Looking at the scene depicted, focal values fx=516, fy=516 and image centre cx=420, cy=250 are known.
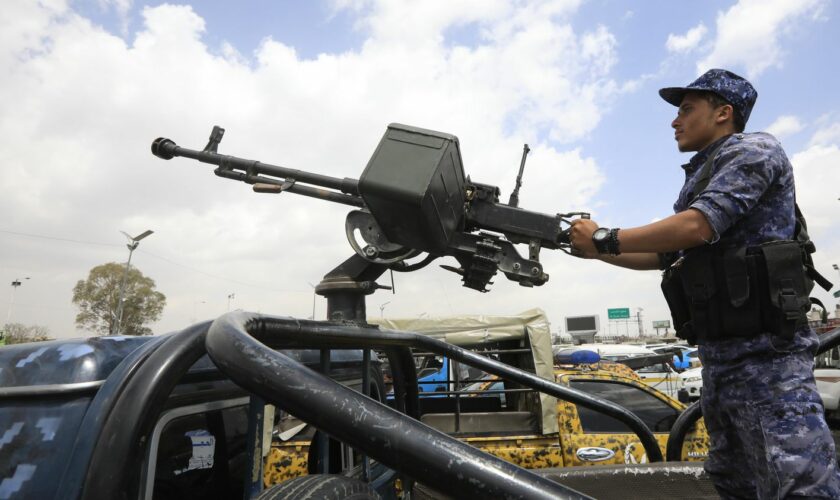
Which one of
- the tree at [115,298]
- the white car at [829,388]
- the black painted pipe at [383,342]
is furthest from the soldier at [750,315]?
the tree at [115,298]

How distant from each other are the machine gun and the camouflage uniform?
859 mm

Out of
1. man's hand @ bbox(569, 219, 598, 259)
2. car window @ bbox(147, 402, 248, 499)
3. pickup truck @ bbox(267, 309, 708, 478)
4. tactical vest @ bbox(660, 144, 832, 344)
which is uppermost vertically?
man's hand @ bbox(569, 219, 598, 259)

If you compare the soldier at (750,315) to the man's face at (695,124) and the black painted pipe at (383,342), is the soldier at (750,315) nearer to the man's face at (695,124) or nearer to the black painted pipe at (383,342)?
the man's face at (695,124)

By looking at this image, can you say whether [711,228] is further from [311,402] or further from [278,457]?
[278,457]

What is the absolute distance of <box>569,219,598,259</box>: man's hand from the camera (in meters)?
2.22

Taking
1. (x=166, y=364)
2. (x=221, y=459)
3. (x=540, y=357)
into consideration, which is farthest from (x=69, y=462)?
(x=540, y=357)

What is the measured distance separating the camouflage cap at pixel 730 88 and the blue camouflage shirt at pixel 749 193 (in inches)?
8.6

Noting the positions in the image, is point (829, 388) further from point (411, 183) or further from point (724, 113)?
point (411, 183)

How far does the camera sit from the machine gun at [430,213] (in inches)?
91.8

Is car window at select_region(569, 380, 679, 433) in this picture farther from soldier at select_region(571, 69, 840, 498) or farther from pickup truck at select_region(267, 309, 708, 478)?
soldier at select_region(571, 69, 840, 498)

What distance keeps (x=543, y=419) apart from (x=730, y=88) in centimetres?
344

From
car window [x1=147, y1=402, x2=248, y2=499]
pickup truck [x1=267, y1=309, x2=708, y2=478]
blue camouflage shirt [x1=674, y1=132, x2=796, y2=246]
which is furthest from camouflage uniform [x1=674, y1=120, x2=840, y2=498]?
pickup truck [x1=267, y1=309, x2=708, y2=478]

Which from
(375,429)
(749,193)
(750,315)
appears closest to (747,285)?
(750,315)

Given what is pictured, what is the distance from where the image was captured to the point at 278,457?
14.3 ft
